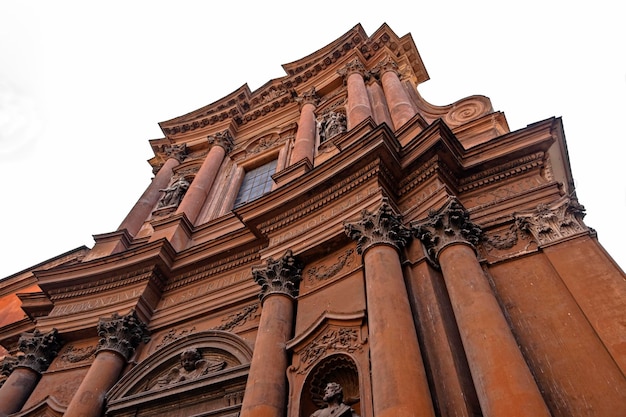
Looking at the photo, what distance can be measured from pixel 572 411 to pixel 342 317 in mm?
2790

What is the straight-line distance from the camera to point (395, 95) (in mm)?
11523

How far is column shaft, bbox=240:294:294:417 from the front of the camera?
5.64 m

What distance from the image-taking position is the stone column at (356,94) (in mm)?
10852

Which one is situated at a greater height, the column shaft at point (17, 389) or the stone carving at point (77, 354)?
the stone carving at point (77, 354)

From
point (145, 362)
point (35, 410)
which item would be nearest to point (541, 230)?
point (145, 362)

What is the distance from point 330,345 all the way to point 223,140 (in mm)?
11458

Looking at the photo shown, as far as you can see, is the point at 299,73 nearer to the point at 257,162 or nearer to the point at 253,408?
the point at 257,162

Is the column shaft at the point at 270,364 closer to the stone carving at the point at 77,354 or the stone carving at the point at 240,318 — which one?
the stone carving at the point at 240,318

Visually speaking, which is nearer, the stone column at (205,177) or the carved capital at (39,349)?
the carved capital at (39,349)

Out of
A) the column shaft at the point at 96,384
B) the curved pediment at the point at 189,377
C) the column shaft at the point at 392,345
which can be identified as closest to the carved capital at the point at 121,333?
the column shaft at the point at 96,384

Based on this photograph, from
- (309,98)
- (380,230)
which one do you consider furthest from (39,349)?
(309,98)

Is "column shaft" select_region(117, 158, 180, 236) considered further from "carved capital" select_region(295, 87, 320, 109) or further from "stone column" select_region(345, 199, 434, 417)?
"stone column" select_region(345, 199, 434, 417)

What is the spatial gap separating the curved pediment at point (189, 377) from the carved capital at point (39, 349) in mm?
2397

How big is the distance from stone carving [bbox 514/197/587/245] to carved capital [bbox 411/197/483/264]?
27.4 inches
